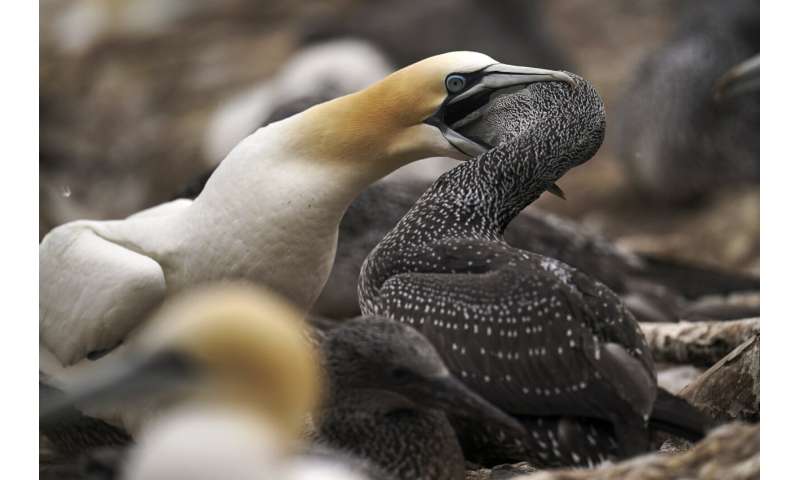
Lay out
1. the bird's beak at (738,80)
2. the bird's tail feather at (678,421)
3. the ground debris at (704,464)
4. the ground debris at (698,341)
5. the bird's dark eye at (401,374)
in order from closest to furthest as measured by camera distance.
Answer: the ground debris at (704,464), the bird's dark eye at (401,374), the bird's tail feather at (678,421), the ground debris at (698,341), the bird's beak at (738,80)

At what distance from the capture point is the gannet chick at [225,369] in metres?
1.87

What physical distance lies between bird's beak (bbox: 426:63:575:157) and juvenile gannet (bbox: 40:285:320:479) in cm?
111

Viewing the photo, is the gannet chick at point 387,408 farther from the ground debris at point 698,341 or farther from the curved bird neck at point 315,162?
the ground debris at point 698,341

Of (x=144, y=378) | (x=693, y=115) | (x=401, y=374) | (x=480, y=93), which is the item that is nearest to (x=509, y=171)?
(x=480, y=93)

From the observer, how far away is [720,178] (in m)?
7.68

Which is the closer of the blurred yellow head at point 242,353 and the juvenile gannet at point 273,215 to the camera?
the blurred yellow head at point 242,353

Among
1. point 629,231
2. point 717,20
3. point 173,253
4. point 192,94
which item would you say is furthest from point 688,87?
point 173,253

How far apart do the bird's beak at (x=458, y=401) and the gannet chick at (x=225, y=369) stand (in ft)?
2.01

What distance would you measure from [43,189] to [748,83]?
8.15 feet

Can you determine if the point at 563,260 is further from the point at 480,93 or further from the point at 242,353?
the point at 242,353

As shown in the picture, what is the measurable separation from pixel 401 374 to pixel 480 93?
0.67 m

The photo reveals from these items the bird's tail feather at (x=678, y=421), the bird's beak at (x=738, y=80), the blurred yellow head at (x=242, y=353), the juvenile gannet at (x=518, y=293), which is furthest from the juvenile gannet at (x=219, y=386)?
the bird's beak at (x=738, y=80)

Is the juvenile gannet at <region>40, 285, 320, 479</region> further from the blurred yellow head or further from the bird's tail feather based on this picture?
the bird's tail feather

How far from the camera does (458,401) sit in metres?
2.53
